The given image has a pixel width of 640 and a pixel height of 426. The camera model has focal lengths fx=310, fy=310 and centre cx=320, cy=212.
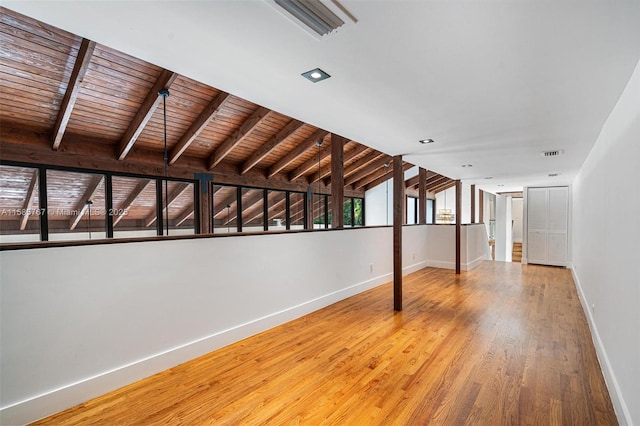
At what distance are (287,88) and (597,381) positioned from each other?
10.9 feet

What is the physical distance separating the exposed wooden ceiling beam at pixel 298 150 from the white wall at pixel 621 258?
195 inches

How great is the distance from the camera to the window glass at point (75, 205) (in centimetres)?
464

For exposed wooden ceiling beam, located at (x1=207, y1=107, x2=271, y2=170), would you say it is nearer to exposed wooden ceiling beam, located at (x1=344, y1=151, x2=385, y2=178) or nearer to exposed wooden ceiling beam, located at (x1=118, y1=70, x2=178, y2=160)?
exposed wooden ceiling beam, located at (x1=118, y1=70, x2=178, y2=160)

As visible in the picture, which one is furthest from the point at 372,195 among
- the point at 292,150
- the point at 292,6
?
the point at 292,6

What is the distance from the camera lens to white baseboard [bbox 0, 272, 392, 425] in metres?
1.93

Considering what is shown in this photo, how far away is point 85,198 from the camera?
5086 millimetres

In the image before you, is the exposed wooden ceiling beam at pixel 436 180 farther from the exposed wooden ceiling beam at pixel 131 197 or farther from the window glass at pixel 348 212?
the exposed wooden ceiling beam at pixel 131 197

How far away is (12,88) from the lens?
398 centimetres

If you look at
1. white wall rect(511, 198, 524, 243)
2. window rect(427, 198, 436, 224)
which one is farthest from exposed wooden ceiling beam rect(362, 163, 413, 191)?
white wall rect(511, 198, 524, 243)

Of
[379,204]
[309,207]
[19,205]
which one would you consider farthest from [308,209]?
[19,205]

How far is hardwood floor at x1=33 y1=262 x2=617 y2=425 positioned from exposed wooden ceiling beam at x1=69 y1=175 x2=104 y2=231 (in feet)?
11.9

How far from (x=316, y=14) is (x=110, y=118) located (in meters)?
4.97

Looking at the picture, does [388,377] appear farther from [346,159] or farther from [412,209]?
[412,209]

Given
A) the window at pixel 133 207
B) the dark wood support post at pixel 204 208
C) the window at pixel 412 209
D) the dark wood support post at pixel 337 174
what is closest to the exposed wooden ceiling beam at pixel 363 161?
the window at pixel 412 209
